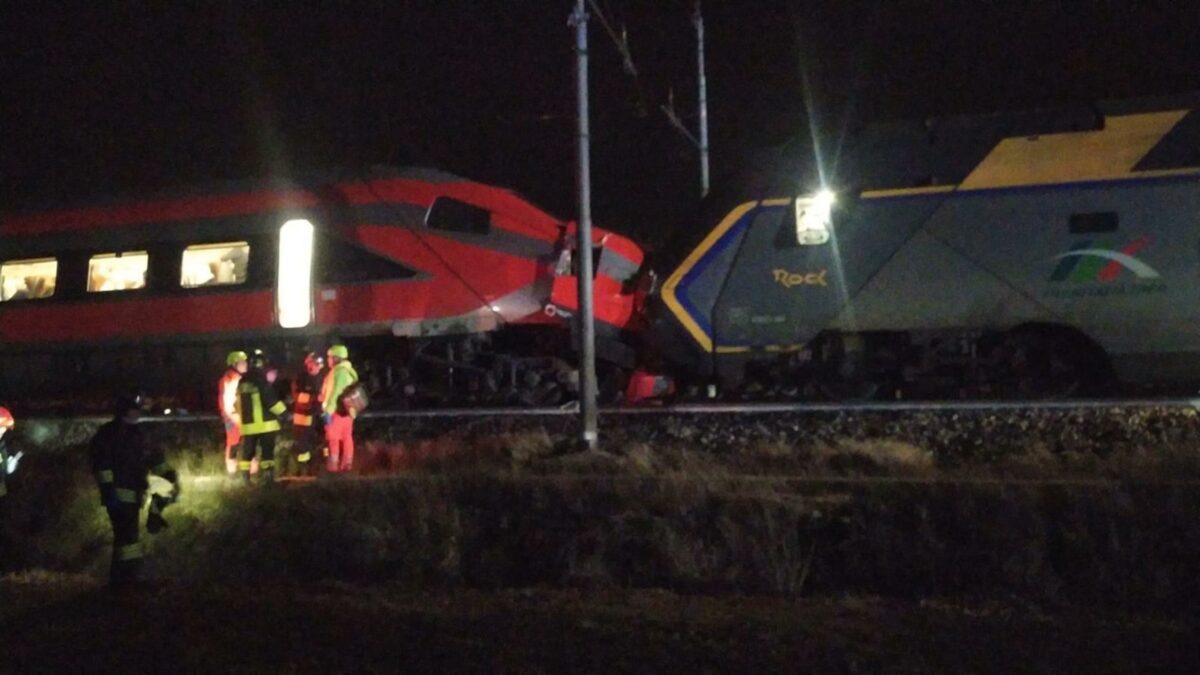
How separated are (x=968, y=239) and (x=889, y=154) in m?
1.28

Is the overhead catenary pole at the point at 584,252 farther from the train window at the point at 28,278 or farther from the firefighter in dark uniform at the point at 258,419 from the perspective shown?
the train window at the point at 28,278

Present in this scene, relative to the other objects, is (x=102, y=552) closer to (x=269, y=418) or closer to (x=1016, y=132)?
(x=269, y=418)

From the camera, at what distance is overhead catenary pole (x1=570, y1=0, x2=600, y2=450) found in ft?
36.2

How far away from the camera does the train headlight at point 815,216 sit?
510 inches

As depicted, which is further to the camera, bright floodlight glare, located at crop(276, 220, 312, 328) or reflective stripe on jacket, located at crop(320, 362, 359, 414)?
bright floodlight glare, located at crop(276, 220, 312, 328)

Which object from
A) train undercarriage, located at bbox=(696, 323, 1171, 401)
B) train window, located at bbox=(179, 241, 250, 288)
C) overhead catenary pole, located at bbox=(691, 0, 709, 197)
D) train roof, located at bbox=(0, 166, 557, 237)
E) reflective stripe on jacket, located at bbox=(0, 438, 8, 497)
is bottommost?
reflective stripe on jacket, located at bbox=(0, 438, 8, 497)

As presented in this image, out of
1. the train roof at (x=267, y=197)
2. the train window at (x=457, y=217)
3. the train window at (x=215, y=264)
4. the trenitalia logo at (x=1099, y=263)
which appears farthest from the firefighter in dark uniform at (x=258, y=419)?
the trenitalia logo at (x=1099, y=263)

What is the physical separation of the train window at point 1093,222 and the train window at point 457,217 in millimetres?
6908

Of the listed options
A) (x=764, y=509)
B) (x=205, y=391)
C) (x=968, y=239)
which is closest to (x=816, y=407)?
(x=968, y=239)

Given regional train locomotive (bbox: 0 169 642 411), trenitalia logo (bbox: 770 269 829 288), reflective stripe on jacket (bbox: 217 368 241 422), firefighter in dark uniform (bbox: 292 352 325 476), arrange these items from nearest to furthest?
1. reflective stripe on jacket (bbox: 217 368 241 422)
2. firefighter in dark uniform (bbox: 292 352 325 476)
3. trenitalia logo (bbox: 770 269 829 288)
4. regional train locomotive (bbox: 0 169 642 411)

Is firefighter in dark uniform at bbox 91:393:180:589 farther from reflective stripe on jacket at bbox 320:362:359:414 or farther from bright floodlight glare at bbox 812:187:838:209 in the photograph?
bright floodlight glare at bbox 812:187:838:209

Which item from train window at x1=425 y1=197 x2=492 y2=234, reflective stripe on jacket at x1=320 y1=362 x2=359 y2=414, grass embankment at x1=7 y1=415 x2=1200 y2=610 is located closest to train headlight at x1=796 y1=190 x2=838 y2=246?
grass embankment at x1=7 y1=415 x2=1200 y2=610

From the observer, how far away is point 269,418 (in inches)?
443

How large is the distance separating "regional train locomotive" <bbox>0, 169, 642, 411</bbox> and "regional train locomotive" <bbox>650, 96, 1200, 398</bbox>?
1992mm
